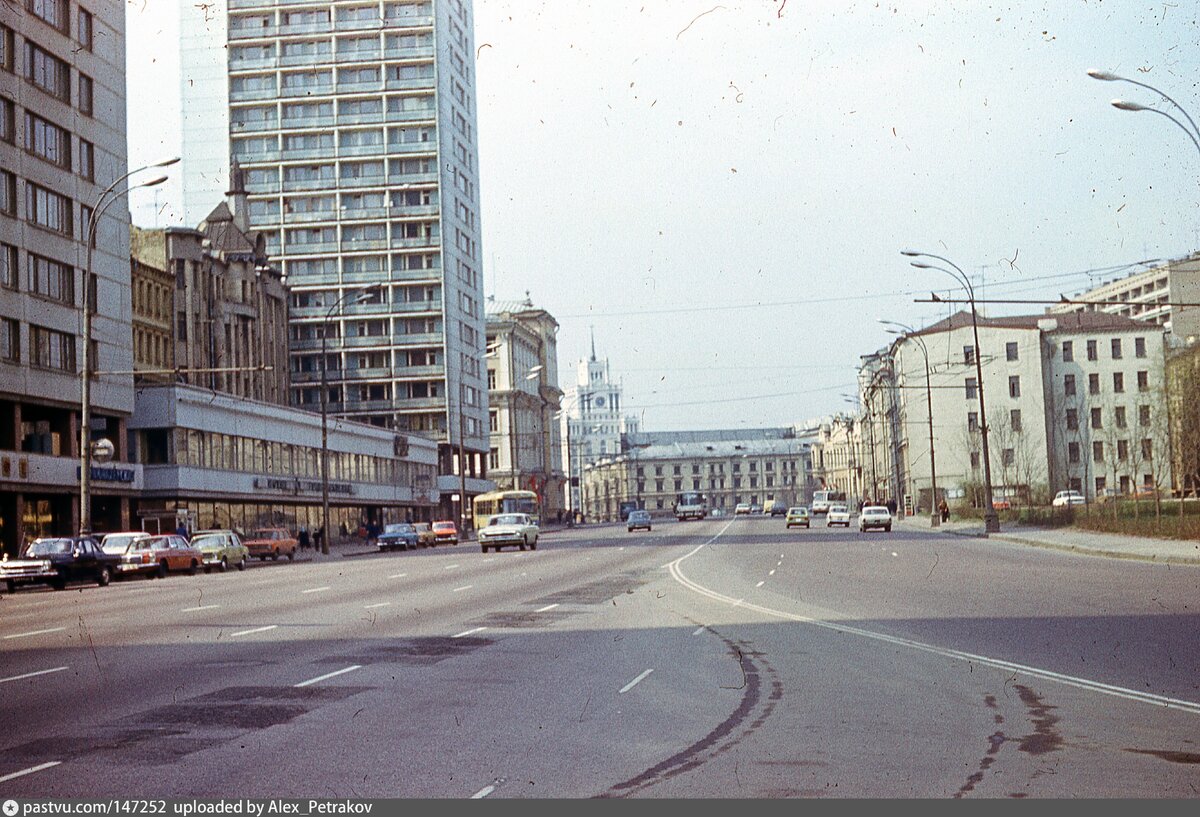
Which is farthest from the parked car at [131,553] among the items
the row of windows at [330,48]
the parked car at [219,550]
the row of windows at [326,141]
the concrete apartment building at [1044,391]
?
the row of windows at [330,48]

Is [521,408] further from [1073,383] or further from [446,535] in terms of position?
[446,535]

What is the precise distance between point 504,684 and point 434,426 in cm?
11581

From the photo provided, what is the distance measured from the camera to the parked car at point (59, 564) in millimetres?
40344

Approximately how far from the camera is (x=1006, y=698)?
12352 millimetres

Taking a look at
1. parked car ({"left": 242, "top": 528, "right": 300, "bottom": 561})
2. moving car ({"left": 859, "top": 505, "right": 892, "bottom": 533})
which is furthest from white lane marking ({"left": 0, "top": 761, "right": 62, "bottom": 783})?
moving car ({"left": 859, "top": 505, "right": 892, "bottom": 533})

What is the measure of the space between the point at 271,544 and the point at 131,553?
58.1ft

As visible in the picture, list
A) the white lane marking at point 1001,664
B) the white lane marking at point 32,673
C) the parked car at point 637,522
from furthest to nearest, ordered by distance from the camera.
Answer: the parked car at point 637,522, the white lane marking at point 32,673, the white lane marking at point 1001,664

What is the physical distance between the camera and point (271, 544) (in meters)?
63.8

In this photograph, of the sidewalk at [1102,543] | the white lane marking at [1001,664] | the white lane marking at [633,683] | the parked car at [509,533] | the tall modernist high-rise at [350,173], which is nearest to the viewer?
the white lane marking at [1001,664]

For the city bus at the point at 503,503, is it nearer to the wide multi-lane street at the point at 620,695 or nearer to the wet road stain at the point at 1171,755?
the wide multi-lane street at the point at 620,695

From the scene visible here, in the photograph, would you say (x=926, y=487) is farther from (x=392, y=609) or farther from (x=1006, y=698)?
(x=1006, y=698)

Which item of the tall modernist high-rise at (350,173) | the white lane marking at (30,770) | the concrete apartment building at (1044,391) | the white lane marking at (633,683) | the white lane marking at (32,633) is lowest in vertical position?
the white lane marking at (633,683)

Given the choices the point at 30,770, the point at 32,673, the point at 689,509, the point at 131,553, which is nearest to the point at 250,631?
the point at 32,673

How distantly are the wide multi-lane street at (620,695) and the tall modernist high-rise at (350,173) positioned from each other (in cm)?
10119
